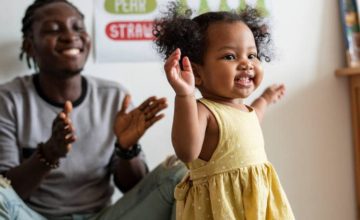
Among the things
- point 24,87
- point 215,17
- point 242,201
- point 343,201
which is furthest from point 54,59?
point 343,201

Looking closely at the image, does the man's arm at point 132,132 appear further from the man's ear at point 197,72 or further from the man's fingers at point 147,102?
the man's ear at point 197,72

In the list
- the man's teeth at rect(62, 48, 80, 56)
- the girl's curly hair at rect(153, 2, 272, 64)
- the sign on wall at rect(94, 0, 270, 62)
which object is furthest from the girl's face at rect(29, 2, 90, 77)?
the girl's curly hair at rect(153, 2, 272, 64)

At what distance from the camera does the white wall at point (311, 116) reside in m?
1.59

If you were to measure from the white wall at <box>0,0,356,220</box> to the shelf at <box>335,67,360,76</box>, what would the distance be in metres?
0.03

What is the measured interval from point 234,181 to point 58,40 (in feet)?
2.26

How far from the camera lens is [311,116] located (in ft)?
5.29

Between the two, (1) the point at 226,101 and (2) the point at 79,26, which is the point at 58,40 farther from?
(1) the point at 226,101

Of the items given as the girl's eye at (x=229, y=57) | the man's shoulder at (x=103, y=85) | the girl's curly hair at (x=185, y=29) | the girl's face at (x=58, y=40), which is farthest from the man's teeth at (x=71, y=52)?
the girl's eye at (x=229, y=57)

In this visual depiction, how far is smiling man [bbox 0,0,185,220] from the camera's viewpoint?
1.21 m

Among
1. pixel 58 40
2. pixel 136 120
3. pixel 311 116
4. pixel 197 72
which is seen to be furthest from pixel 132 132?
pixel 311 116

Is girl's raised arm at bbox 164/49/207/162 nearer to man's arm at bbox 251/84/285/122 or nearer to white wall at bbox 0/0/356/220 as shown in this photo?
man's arm at bbox 251/84/285/122

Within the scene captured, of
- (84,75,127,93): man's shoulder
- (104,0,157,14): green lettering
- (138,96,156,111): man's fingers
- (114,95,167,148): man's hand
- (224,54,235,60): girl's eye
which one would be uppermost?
(104,0,157,14): green lettering

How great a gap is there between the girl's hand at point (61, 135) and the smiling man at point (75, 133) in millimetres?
37

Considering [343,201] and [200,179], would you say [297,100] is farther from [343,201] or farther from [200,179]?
[200,179]
